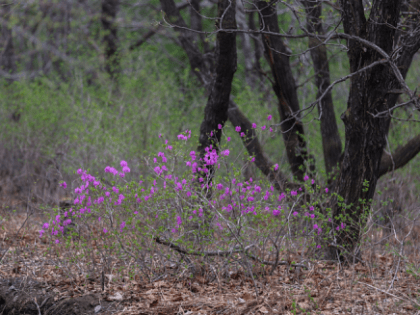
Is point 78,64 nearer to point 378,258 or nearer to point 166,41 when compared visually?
point 166,41

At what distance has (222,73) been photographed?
19.4 ft

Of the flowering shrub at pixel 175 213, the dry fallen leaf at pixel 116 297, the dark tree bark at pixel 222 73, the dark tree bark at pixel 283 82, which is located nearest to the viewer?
the dry fallen leaf at pixel 116 297

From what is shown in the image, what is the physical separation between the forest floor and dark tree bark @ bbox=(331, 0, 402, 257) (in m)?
0.63

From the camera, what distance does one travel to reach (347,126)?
5105 millimetres

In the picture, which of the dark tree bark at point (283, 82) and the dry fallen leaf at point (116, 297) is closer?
the dry fallen leaf at point (116, 297)

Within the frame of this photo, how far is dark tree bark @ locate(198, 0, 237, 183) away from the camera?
5.50 metres

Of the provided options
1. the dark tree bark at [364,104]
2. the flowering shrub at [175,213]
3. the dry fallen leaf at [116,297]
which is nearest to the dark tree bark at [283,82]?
the dark tree bark at [364,104]

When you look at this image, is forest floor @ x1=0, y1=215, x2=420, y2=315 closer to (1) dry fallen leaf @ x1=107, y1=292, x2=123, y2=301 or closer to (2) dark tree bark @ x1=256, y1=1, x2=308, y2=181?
(1) dry fallen leaf @ x1=107, y1=292, x2=123, y2=301

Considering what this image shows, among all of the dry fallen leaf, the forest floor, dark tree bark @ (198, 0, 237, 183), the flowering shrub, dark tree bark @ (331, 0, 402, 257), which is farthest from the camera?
dark tree bark @ (198, 0, 237, 183)

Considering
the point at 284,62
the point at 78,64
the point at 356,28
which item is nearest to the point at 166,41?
the point at 78,64

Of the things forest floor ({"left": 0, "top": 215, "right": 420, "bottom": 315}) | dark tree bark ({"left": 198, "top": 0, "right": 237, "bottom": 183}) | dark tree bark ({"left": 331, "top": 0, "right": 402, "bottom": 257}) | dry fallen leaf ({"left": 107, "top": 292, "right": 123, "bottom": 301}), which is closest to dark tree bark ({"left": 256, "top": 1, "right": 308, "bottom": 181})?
dark tree bark ({"left": 198, "top": 0, "right": 237, "bottom": 183})

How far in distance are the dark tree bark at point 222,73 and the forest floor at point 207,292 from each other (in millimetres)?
A: 1537

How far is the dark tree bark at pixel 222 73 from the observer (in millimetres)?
5504

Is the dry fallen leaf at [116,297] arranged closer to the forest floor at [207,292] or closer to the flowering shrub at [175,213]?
the forest floor at [207,292]
